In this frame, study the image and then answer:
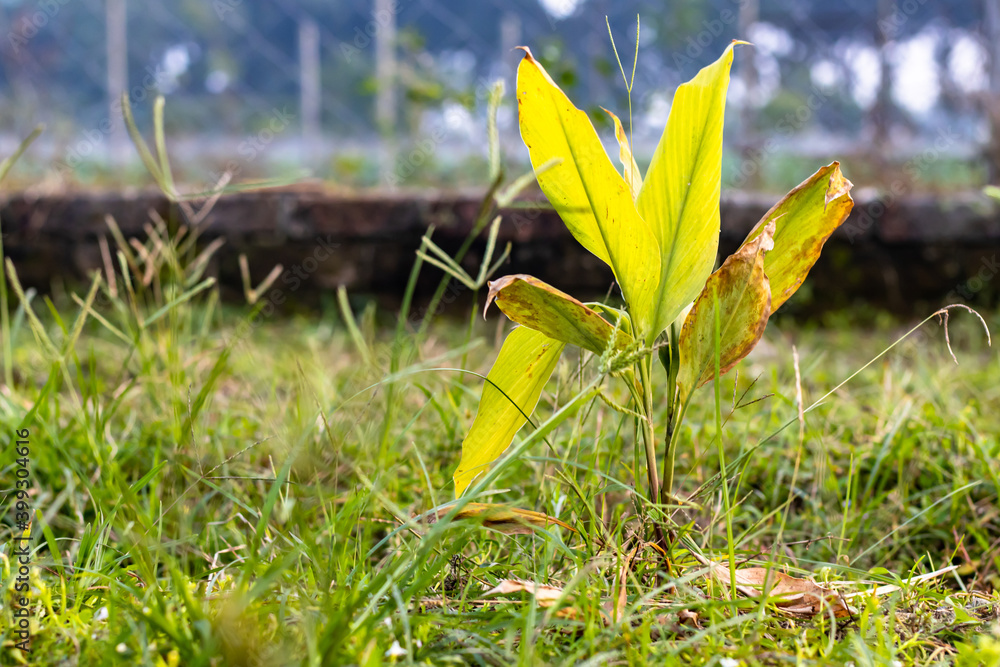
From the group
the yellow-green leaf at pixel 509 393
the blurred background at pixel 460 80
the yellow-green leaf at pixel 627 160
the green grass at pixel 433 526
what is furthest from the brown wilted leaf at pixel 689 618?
the blurred background at pixel 460 80

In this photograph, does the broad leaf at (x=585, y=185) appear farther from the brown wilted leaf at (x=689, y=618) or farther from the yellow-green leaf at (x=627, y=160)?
the brown wilted leaf at (x=689, y=618)

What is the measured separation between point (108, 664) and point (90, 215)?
285 cm

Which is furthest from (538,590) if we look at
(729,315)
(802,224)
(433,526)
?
(802,224)

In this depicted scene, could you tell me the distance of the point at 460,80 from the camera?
164 inches

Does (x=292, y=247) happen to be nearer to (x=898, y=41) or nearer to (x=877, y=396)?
(x=877, y=396)

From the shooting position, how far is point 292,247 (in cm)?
288

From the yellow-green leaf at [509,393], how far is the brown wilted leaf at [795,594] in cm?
25

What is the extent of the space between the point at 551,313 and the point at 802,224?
0.28 metres

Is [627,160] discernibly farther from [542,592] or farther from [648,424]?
[542,592]

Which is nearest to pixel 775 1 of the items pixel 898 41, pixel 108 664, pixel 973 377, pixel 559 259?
pixel 898 41

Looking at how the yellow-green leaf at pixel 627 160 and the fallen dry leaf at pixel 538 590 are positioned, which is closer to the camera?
the fallen dry leaf at pixel 538 590

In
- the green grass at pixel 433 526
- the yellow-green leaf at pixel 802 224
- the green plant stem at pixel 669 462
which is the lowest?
the green grass at pixel 433 526

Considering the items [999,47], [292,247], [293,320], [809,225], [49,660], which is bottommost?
[293,320]

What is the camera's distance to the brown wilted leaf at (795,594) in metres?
0.65
